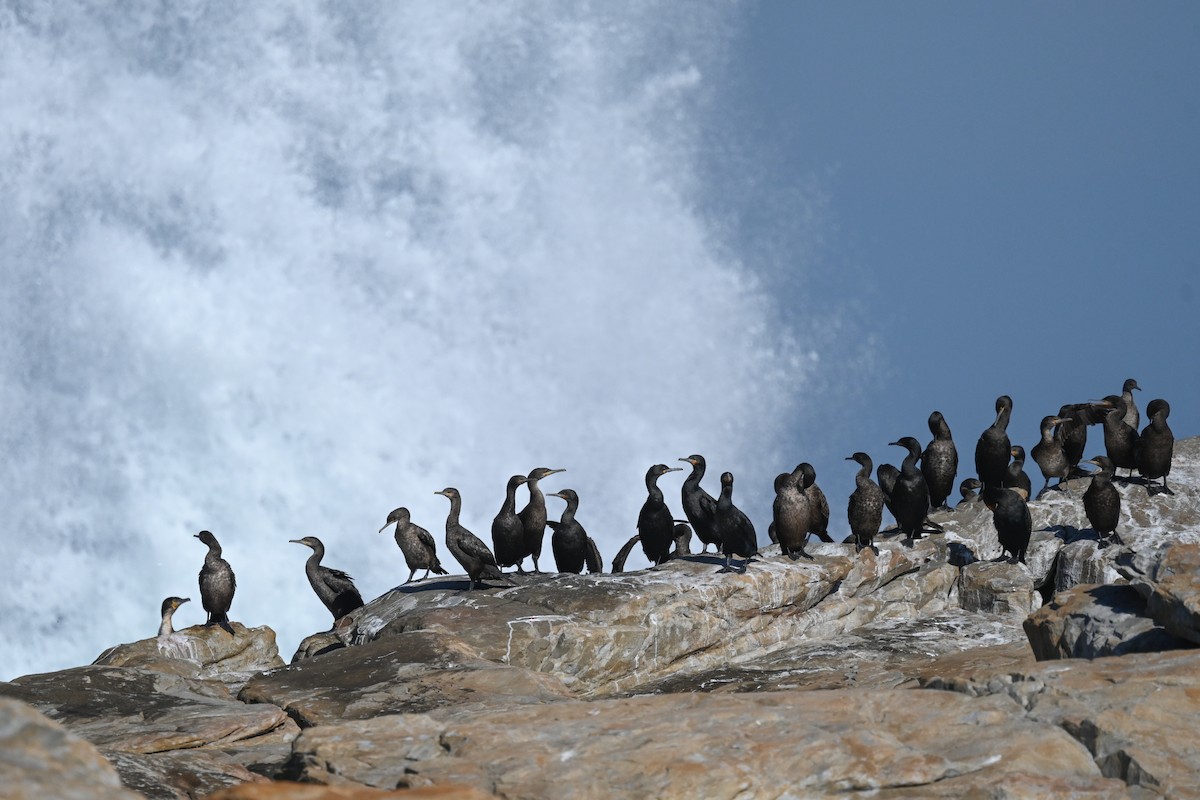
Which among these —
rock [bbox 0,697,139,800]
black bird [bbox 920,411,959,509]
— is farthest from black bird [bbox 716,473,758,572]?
rock [bbox 0,697,139,800]

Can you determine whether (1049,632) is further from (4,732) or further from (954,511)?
(954,511)

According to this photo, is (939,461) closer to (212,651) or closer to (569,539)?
(569,539)

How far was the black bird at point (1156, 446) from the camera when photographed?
814 inches

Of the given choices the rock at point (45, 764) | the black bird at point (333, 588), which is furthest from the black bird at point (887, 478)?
the rock at point (45, 764)

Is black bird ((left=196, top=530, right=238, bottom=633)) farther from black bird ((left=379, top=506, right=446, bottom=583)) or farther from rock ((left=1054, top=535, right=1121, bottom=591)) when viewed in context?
rock ((left=1054, top=535, right=1121, bottom=591))

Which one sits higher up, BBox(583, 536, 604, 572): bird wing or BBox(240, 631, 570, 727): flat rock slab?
BBox(583, 536, 604, 572): bird wing

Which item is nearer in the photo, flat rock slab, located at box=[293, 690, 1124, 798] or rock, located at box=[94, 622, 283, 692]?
flat rock slab, located at box=[293, 690, 1124, 798]

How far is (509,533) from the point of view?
60.8 ft

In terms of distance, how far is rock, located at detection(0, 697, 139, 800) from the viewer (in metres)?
4.24

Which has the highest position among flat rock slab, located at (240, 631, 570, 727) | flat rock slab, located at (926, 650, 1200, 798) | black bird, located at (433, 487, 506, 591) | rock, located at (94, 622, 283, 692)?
black bird, located at (433, 487, 506, 591)

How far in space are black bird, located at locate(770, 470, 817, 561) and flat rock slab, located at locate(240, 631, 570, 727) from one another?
5794 millimetres

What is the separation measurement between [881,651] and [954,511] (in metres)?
5.88

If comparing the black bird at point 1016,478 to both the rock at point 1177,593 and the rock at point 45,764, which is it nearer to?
the rock at point 1177,593

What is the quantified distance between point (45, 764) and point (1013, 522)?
53.6 feet
